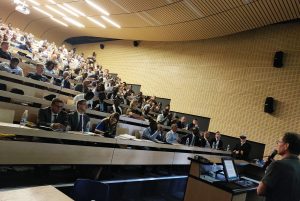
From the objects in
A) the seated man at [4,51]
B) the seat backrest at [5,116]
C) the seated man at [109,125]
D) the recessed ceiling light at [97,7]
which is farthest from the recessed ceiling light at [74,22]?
the seat backrest at [5,116]

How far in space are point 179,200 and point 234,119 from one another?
21.1 ft

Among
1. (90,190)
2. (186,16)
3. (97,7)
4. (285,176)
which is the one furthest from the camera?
(97,7)

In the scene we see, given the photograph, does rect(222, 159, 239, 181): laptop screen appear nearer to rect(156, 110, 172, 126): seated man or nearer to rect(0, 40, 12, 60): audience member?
rect(156, 110, 172, 126): seated man

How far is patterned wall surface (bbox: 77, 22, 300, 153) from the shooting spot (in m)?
10.5

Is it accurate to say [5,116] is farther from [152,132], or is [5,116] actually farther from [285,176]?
[152,132]

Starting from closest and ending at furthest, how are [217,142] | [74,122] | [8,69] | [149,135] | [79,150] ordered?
[79,150] < [74,122] < [8,69] < [149,135] < [217,142]

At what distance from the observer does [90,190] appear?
2713mm

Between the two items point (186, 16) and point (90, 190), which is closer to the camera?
point (90, 190)

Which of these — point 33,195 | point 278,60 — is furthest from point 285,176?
point 278,60

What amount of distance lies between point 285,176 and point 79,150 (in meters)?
2.97

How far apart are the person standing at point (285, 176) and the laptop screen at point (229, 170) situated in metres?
1.38

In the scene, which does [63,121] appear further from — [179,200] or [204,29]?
[204,29]

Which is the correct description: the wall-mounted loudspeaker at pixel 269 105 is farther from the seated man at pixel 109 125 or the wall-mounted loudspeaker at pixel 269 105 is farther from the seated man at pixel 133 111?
the seated man at pixel 109 125

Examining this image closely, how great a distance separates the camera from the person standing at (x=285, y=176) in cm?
294
